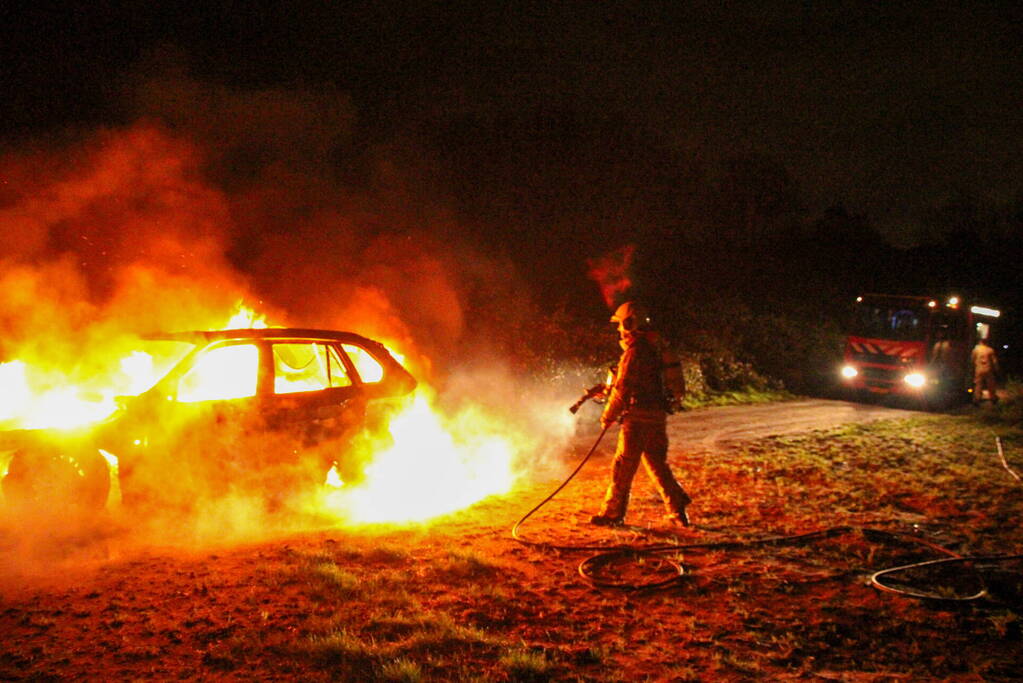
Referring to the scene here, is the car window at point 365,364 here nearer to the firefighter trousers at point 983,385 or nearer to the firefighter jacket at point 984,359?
the firefighter trousers at point 983,385

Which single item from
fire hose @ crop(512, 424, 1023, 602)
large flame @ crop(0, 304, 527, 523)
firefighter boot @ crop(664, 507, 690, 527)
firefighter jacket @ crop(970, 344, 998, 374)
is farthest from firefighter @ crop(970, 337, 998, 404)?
firefighter boot @ crop(664, 507, 690, 527)

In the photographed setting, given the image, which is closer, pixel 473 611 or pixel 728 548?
pixel 473 611

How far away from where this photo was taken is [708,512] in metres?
7.42

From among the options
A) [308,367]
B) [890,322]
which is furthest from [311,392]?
[890,322]

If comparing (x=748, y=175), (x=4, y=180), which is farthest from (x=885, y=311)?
(x=4, y=180)

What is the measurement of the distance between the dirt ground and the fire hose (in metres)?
0.07

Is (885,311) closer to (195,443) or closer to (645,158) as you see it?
(645,158)

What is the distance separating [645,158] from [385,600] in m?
19.5

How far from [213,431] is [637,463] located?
3.70 metres

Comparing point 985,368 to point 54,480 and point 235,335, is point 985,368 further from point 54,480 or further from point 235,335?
point 54,480

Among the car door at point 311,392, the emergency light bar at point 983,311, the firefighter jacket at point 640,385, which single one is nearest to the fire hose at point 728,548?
the firefighter jacket at point 640,385

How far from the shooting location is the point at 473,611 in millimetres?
4773

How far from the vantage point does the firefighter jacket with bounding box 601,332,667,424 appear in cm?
670

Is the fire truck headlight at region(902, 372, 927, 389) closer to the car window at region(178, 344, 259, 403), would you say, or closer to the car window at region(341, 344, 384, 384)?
the car window at region(341, 344, 384, 384)
